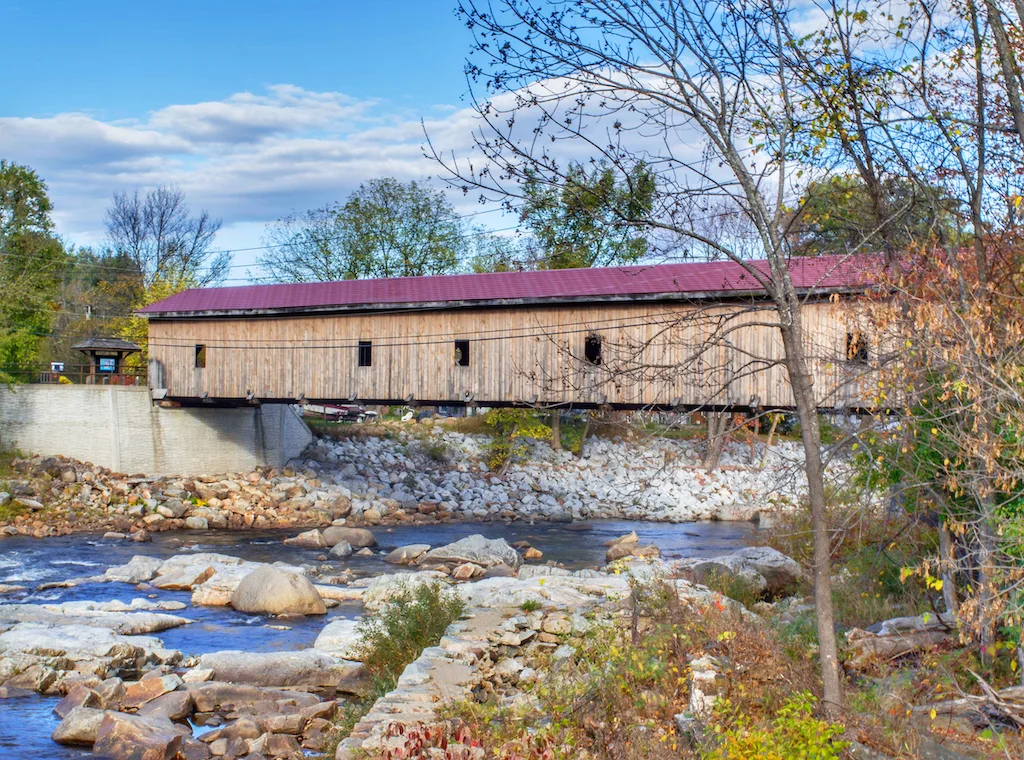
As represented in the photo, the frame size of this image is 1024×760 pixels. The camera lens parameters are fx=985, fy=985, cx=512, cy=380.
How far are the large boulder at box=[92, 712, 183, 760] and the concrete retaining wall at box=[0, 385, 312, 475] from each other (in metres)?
15.8

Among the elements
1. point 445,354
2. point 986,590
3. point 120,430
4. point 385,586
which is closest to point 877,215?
point 986,590

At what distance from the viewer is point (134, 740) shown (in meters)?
6.76

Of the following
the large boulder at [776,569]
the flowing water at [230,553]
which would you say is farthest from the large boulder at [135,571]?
the large boulder at [776,569]

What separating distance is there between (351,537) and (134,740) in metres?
11.1

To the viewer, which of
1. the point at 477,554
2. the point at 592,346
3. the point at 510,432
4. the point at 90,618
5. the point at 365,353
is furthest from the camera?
the point at 510,432

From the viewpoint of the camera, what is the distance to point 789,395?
54.5ft

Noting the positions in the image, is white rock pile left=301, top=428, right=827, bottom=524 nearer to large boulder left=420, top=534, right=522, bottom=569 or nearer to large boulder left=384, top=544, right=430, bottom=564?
large boulder left=384, top=544, right=430, bottom=564

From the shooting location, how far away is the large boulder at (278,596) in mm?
11586

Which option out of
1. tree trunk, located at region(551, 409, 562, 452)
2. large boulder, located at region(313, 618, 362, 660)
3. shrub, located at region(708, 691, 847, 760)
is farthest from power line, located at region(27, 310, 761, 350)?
shrub, located at region(708, 691, 847, 760)

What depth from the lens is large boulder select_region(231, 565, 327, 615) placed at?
11586mm

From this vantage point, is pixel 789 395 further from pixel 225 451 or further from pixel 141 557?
pixel 225 451

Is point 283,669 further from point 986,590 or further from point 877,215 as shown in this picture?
point 877,215

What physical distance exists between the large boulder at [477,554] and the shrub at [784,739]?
10492 millimetres

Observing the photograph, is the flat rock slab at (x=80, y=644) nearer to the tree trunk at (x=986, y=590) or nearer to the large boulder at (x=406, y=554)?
the large boulder at (x=406, y=554)
